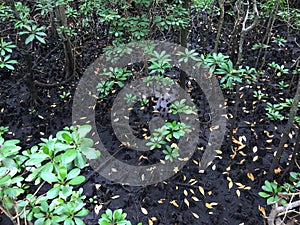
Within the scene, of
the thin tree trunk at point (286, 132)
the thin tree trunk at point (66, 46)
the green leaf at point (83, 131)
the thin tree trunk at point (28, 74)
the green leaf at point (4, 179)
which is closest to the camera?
the green leaf at point (4, 179)

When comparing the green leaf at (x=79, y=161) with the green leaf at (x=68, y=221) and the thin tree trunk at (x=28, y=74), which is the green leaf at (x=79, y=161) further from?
the thin tree trunk at (x=28, y=74)

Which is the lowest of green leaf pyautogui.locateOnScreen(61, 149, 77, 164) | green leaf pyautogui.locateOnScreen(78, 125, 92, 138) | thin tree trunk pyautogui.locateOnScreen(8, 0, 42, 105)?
thin tree trunk pyautogui.locateOnScreen(8, 0, 42, 105)

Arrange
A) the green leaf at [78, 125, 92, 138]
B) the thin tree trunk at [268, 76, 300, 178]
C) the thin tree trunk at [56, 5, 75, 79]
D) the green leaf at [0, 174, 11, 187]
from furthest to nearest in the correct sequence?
the thin tree trunk at [56, 5, 75, 79], the thin tree trunk at [268, 76, 300, 178], the green leaf at [78, 125, 92, 138], the green leaf at [0, 174, 11, 187]

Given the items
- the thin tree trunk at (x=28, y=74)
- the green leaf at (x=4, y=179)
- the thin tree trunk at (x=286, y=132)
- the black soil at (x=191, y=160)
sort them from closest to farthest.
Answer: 1. the green leaf at (x=4, y=179)
2. the thin tree trunk at (x=286, y=132)
3. the black soil at (x=191, y=160)
4. the thin tree trunk at (x=28, y=74)

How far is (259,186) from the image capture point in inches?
95.3

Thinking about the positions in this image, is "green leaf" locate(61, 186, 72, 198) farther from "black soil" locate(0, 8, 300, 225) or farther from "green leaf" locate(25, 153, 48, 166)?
"black soil" locate(0, 8, 300, 225)

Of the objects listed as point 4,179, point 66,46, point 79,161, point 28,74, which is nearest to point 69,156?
point 79,161

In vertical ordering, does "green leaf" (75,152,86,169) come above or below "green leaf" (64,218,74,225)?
above

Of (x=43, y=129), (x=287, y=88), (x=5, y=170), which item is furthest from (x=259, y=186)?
(x=43, y=129)

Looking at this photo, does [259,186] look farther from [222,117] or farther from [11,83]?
[11,83]

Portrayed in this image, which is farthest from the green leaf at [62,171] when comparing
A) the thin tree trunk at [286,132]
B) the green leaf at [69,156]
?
the thin tree trunk at [286,132]

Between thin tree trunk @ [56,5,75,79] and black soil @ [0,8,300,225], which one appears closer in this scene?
black soil @ [0,8,300,225]

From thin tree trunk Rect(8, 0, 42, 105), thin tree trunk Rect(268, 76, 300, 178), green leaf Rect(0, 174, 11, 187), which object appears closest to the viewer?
green leaf Rect(0, 174, 11, 187)

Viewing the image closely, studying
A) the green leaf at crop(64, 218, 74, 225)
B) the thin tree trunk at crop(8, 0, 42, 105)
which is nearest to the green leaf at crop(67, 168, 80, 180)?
the green leaf at crop(64, 218, 74, 225)
